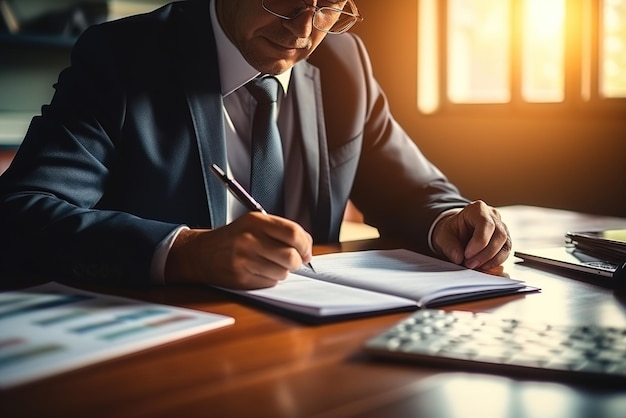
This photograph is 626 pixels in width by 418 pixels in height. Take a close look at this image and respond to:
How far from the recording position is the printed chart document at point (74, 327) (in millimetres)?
785

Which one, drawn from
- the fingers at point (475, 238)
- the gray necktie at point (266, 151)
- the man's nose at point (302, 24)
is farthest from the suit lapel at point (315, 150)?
the fingers at point (475, 238)

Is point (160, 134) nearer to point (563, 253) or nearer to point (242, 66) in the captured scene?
point (242, 66)

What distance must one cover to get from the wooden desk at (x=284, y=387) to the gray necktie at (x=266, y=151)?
743 mm

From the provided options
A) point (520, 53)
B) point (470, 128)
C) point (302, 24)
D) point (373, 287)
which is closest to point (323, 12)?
point (302, 24)

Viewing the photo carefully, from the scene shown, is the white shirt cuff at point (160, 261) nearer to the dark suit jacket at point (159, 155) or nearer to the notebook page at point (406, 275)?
the dark suit jacket at point (159, 155)

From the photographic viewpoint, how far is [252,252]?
111 cm

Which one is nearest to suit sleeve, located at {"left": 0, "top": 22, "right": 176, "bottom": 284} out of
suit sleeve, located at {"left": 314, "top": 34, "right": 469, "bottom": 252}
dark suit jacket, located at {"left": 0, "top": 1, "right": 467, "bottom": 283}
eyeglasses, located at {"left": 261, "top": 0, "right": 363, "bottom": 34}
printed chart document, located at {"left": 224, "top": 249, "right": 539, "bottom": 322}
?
dark suit jacket, located at {"left": 0, "top": 1, "right": 467, "bottom": 283}

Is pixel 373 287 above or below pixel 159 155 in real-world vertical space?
below

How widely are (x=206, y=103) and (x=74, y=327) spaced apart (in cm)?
83

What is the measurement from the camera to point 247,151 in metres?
1.84

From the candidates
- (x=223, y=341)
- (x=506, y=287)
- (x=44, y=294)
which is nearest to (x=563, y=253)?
(x=506, y=287)

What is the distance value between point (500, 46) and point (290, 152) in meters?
3.06

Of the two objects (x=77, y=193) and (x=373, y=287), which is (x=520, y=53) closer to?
(x=77, y=193)

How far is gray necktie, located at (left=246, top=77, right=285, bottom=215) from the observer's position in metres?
1.70
